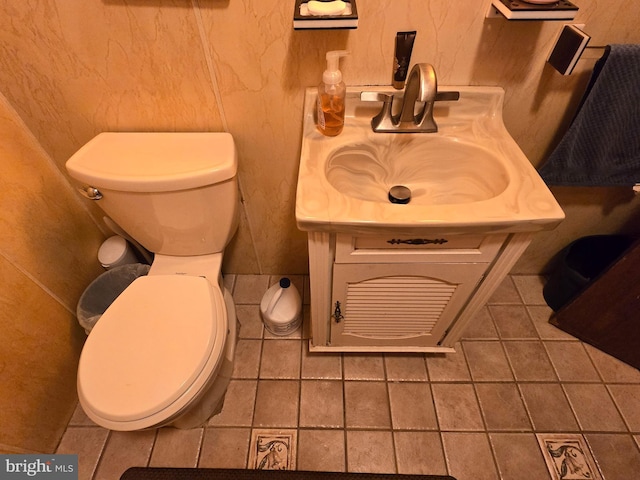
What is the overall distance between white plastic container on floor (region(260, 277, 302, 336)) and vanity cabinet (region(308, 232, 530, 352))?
0.63 feet

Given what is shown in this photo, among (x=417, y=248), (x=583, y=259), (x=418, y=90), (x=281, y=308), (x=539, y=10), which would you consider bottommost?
(x=281, y=308)

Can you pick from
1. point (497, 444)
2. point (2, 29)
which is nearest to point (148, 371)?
point (2, 29)

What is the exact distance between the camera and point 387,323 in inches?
41.0

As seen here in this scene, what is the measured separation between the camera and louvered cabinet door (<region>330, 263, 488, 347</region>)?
83cm

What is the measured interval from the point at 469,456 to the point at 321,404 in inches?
19.4

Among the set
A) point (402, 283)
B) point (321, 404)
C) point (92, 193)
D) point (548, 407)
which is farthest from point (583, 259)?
point (92, 193)

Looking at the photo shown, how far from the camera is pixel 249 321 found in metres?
1.40

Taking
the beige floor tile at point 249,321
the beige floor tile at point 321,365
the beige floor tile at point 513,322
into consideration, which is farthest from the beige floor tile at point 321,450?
the beige floor tile at point 513,322

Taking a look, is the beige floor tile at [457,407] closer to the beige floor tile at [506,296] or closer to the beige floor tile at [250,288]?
the beige floor tile at [506,296]

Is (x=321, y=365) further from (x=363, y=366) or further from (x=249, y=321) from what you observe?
(x=249, y=321)

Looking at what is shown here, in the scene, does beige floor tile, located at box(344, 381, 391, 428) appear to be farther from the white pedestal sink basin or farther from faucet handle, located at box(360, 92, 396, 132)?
faucet handle, located at box(360, 92, 396, 132)

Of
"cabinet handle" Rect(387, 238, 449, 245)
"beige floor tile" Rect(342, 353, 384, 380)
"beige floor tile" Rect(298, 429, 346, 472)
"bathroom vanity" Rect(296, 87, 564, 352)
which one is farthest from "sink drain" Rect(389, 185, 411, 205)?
"beige floor tile" Rect(298, 429, 346, 472)

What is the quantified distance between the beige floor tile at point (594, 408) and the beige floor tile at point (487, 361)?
0.21m

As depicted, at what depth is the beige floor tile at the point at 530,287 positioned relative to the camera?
4.70 feet
